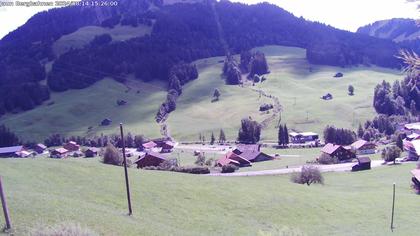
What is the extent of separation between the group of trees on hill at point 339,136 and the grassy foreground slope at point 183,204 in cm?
8145

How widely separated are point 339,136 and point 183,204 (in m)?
107

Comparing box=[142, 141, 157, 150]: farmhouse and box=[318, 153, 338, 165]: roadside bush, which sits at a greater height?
box=[318, 153, 338, 165]: roadside bush

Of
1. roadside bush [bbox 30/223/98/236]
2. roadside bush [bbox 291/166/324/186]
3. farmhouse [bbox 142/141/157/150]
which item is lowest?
farmhouse [bbox 142/141/157/150]

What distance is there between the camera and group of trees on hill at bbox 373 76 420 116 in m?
172

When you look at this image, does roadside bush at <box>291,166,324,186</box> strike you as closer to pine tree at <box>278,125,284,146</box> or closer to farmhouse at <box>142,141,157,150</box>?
pine tree at <box>278,125,284,146</box>

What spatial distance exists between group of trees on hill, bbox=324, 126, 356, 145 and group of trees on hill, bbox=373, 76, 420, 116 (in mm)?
41510

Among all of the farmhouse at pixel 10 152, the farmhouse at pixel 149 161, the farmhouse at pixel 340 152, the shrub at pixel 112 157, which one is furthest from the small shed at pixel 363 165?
the farmhouse at pixel 10 152

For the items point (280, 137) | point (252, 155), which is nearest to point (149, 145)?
point (280, 137)

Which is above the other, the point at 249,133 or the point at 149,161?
the point at 149,161

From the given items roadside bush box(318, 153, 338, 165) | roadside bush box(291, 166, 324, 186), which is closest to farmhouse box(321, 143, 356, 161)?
roadside bush box(318, 153, 338, 165)

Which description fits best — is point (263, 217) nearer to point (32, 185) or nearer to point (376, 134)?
point (32, 185)

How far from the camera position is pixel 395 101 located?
176250 mm

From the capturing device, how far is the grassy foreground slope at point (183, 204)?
30.3 meters

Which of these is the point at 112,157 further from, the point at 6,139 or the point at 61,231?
the point at 6,139
